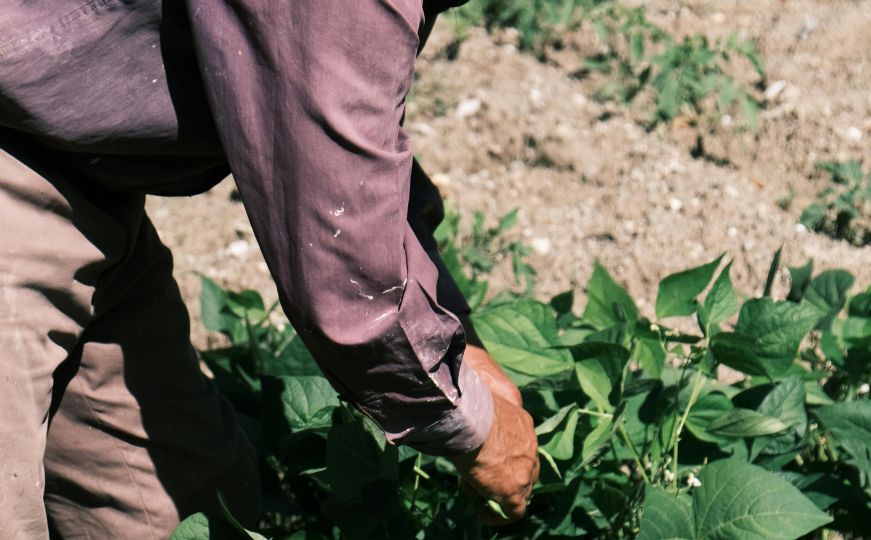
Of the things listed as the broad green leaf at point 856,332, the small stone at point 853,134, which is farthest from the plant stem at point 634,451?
the small stone at point 853,134

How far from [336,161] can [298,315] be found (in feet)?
0.67

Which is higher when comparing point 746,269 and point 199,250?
point 746,269

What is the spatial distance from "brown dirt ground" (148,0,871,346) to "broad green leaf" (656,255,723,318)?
1.01 metres

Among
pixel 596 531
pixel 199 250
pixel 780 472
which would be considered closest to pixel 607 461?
pixel 596 531

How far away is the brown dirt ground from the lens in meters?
2.87

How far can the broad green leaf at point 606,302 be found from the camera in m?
1.86

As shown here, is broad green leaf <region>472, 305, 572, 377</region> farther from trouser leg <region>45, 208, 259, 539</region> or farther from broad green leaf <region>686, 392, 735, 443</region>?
trouser leg <region>45, 208, 259, 539</region>

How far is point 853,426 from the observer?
67.5 inches

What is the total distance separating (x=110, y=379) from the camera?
1744mm

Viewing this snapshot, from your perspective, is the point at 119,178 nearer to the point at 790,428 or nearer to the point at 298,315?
the point at 298,315

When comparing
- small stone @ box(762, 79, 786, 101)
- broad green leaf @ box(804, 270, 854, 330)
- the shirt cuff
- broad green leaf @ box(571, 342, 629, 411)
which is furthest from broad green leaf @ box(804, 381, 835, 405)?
small stone @ box(762, 79, 786, 101)

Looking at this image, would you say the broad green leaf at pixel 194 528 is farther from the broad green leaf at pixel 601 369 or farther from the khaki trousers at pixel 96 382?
the broad green leaf at pixel 601 369

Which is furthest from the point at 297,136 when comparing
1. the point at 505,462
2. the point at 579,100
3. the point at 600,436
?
the point at 579,100

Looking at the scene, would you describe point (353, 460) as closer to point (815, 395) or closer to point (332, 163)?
point (332, 163)
